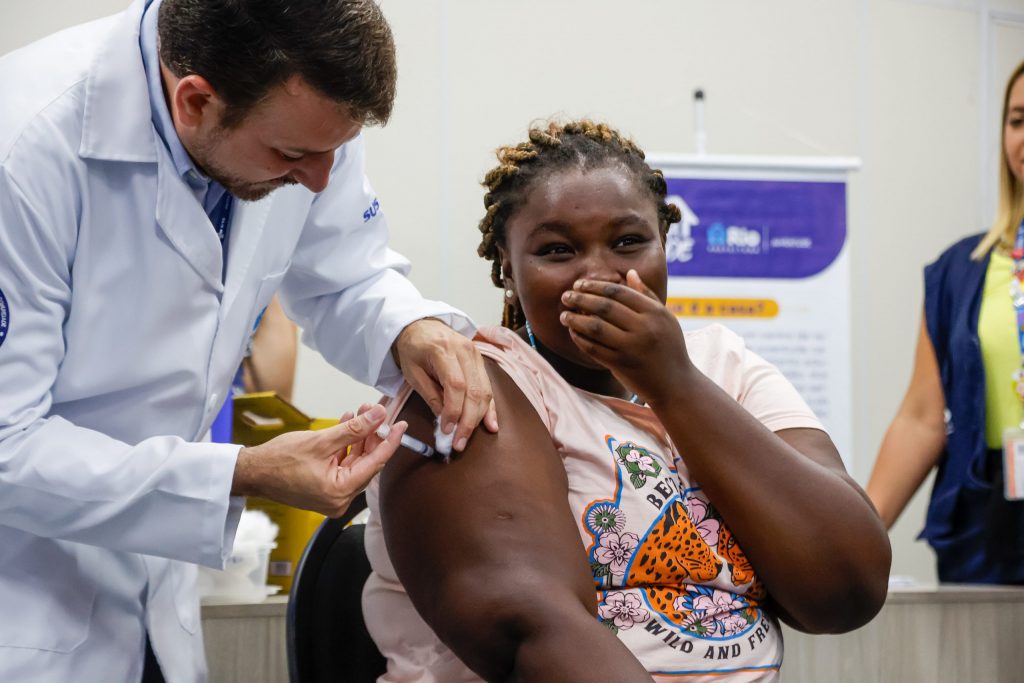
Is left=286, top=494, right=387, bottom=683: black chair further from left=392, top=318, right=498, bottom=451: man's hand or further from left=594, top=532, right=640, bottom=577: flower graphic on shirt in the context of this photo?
left=594, top=532, right=640, bottom=577: flower graphic on shirt

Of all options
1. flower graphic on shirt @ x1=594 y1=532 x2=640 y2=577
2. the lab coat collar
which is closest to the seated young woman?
flower graphic on shirt @ x1=594 y1=532 x2=640 y2=577

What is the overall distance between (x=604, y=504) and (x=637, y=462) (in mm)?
71

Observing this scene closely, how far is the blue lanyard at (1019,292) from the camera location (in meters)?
2.23

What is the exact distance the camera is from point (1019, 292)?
2.27 meters

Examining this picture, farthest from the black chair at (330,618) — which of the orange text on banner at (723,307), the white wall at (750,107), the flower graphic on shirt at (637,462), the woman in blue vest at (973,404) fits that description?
the white wall at (750,107)

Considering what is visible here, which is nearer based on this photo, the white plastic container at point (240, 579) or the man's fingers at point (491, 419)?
the man's fingers at point (491, 419)

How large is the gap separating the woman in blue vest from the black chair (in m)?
1.36

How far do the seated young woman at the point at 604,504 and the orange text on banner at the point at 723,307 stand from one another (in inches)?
79.2

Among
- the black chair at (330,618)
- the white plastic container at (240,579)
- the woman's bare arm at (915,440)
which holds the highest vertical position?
the black chair at (330,618)

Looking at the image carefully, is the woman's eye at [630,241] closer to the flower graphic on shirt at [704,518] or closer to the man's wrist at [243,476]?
the flower graphic on shirt at [704,518]

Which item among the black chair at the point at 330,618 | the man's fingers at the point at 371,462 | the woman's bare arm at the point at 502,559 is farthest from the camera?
the black chair at the point at 330,618

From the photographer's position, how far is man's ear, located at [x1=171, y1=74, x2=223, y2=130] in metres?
1.16

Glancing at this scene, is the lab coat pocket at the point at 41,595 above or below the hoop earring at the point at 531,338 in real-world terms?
below

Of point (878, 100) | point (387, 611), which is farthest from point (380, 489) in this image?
point (878, 100)
